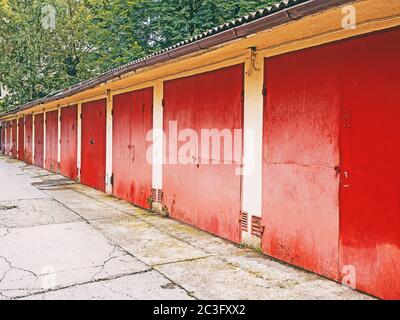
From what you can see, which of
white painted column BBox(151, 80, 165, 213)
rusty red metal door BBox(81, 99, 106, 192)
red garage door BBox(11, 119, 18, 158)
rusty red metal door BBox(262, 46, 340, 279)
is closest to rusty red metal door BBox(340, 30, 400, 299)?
rusty red metal door BBox(262, 46, 340, 279)

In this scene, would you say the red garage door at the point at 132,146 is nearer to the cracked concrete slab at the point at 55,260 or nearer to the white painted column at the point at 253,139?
the cracked concrete slab at the point at 55,260

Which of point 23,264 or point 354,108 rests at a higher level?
point 354,108

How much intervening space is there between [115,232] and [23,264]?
1.88 meters


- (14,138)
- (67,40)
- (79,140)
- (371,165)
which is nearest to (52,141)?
(79,140)

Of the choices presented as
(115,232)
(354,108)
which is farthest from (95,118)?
(354,108)

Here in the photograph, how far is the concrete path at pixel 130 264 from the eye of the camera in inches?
160

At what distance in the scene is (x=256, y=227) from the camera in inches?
219

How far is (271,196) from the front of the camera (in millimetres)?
5312

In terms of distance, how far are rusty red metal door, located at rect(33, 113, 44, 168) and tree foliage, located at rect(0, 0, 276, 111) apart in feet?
20.4

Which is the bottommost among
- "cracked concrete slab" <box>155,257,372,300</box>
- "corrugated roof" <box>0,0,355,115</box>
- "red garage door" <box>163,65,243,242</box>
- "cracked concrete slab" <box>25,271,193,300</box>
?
"cracked concrete slab" <box>25,271,193,300</box>

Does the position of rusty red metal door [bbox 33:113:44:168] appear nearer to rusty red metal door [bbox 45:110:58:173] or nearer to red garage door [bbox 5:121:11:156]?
rusty red metal door [bbox 45:110:58:173]

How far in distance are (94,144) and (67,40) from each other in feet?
65.5

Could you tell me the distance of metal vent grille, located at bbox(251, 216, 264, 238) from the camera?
5.48 metres

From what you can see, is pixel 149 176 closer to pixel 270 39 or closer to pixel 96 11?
pixel 270 39
